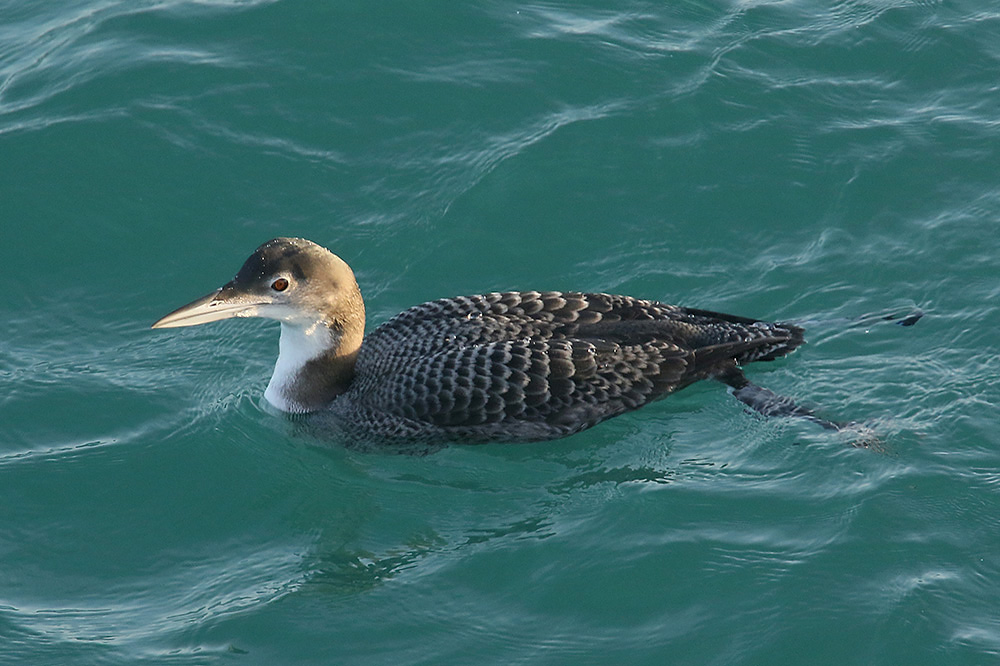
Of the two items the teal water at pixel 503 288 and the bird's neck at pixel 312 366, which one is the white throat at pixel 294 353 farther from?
the teal water at pixel 503 288

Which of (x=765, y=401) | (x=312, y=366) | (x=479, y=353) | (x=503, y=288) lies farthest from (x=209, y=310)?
(x=765, y=401)

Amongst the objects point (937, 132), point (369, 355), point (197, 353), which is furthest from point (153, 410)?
point (937, 132)

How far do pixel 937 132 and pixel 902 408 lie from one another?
325cm

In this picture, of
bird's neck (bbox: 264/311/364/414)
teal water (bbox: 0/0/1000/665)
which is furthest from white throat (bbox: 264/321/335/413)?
teal water (bbox: 0/0/1000/665)

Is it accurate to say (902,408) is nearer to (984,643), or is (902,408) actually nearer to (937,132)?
(984,643)

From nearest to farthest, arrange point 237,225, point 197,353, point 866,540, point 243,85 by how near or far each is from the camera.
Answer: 1. point 866,540
2. point 197,353
3. point 237,225
4. point 243,85

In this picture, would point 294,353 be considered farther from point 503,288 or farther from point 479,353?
point 503,288

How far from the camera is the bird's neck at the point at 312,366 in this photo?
8773 millimetres

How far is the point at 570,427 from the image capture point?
27.6 feet

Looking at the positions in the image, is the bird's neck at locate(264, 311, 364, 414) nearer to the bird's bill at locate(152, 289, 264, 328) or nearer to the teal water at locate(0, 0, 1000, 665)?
the teal water at locate(0, 0, 1000, 665)

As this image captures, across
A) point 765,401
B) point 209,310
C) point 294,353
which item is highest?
point 209,310

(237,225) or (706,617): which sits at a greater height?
(237,225)

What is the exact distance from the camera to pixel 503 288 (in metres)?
9.84

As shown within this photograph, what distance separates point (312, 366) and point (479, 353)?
46.9 inches
